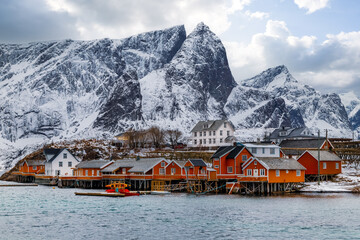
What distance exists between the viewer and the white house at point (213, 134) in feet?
556

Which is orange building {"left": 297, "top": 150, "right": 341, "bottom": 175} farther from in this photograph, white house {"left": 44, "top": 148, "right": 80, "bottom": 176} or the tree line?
the tree line

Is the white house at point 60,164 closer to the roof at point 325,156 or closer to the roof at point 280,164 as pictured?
the roof at point 280,164

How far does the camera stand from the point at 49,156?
130250mm

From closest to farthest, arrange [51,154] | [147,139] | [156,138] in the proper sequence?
[51,154] < [156,138] < [147,139]

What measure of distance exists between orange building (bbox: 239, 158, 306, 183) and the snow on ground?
3.25 meters

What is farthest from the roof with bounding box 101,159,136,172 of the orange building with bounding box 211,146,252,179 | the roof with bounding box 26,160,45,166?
the roof with bounding box 26,160,45,166

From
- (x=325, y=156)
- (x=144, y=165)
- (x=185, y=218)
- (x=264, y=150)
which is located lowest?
(x=185, y=218)

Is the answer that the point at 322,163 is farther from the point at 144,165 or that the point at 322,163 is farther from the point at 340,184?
the point at 144,165

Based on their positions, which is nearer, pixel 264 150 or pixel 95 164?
pixel 264 150

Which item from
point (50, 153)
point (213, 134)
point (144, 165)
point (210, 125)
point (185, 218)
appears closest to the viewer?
point (185, 218)

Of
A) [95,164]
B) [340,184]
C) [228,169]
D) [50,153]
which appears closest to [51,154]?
[50,153]

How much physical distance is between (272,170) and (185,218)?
110 feet

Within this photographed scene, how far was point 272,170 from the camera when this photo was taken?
85.8 metres

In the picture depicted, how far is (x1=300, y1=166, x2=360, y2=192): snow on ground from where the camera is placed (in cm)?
8575
